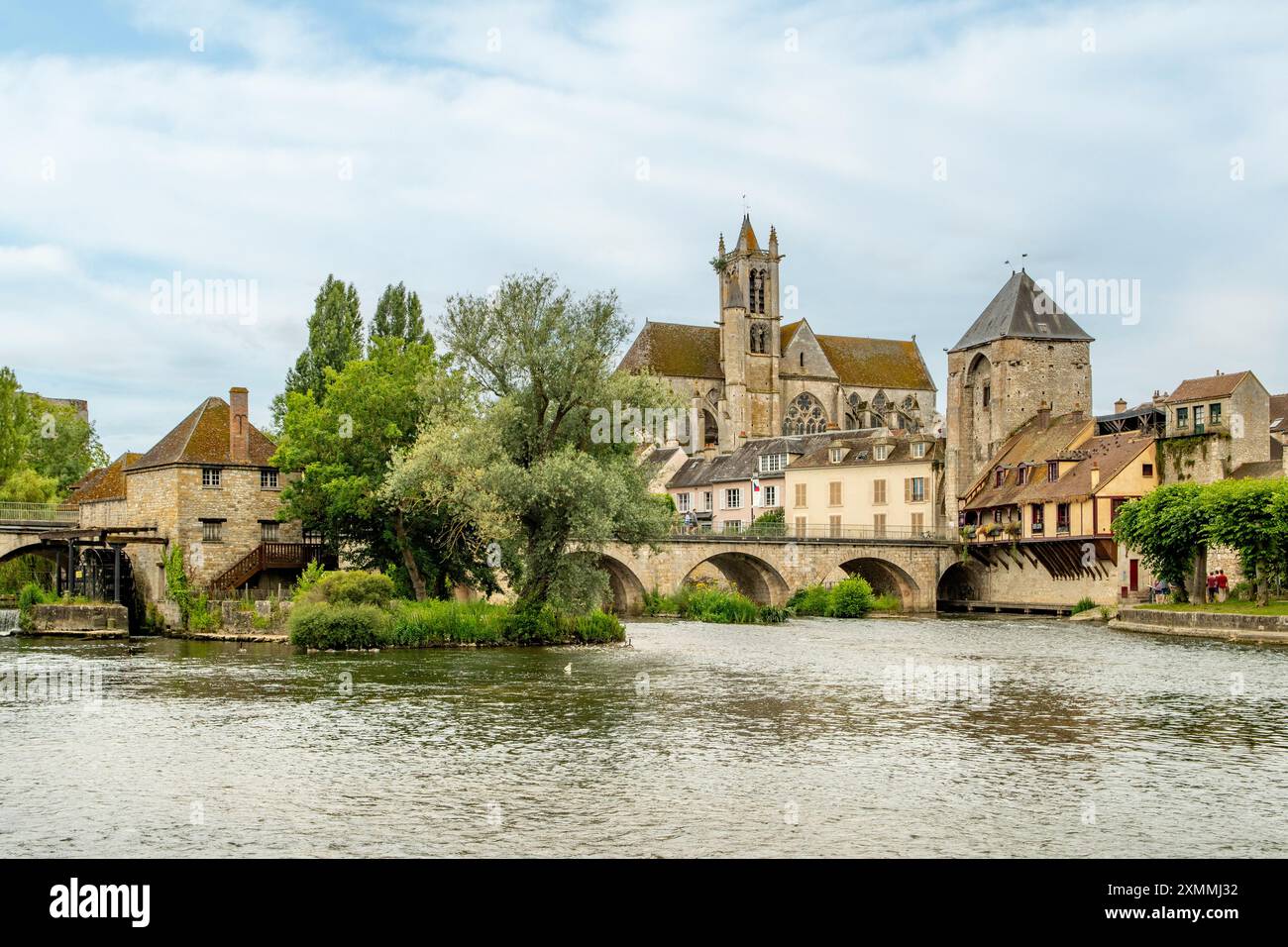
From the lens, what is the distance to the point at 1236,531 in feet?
152

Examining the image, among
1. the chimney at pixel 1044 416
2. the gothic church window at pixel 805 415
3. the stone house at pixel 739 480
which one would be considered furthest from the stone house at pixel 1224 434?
the gothic church window at pixel 805 415

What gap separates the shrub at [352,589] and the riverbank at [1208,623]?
86.0ft

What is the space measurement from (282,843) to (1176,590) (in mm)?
47467

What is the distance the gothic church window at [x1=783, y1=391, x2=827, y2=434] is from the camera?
355ft

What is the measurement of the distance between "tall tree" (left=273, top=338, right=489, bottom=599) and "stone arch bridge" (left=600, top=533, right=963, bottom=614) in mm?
13516

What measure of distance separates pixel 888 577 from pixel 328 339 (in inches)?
1261

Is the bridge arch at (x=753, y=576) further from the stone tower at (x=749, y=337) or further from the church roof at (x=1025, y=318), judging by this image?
the stone tower at (x=749, y=337)

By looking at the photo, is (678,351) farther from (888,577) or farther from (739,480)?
(888,577)

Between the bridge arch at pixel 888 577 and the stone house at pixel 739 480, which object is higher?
the stone house at pixel 739 480

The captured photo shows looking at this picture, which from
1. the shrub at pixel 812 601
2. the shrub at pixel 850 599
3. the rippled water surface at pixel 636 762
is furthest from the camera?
the shrub at pixel 812 601

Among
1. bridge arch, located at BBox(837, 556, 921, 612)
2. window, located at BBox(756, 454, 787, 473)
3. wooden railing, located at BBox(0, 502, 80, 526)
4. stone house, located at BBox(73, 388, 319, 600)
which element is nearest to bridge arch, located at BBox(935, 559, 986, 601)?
bridge arch, located at BBox(837, 556, 921, 612)

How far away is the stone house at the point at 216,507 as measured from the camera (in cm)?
4631

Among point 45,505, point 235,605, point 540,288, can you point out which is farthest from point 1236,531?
point 45,505
